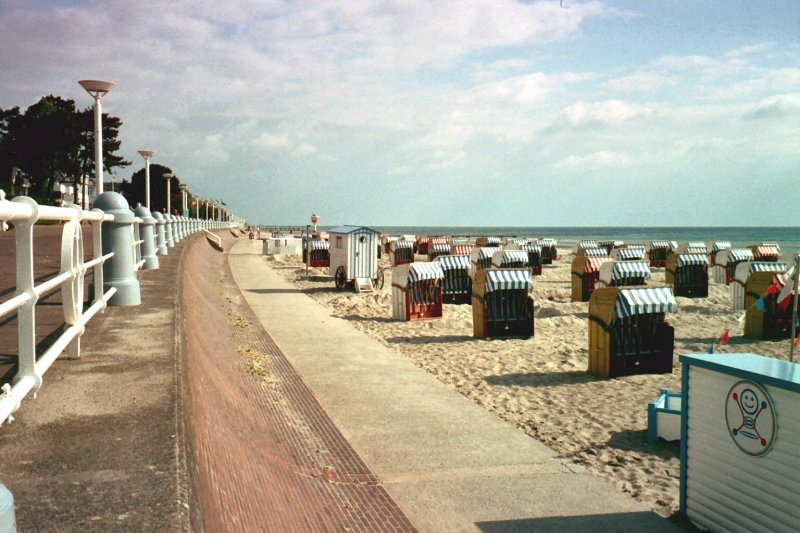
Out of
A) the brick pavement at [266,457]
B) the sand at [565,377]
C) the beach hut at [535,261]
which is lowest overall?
the sand at [565,377]

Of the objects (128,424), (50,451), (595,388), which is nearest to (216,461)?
(128,424)

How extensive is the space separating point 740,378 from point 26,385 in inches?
188

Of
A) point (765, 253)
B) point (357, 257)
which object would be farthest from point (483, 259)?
point (765, 253)

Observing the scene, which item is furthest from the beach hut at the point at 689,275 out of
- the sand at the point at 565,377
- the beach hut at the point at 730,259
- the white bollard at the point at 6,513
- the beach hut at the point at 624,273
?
the white bollard at the point at 6,513

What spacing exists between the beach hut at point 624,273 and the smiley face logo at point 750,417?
1354 cm

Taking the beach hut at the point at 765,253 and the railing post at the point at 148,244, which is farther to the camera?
the beach hut at the point at 765,253

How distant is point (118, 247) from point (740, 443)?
6.56 metres

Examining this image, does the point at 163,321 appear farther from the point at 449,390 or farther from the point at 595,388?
the point at 595,388

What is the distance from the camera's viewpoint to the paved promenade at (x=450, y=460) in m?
5.14

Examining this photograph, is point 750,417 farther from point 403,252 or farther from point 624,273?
point 403,252

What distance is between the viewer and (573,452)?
6.81 m

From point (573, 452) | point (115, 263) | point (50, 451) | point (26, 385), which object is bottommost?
point (573, 452)

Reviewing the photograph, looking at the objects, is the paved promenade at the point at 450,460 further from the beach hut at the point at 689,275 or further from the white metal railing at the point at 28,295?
the beach hut at the point at 689,275

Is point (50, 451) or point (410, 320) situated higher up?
point (50, 451)
